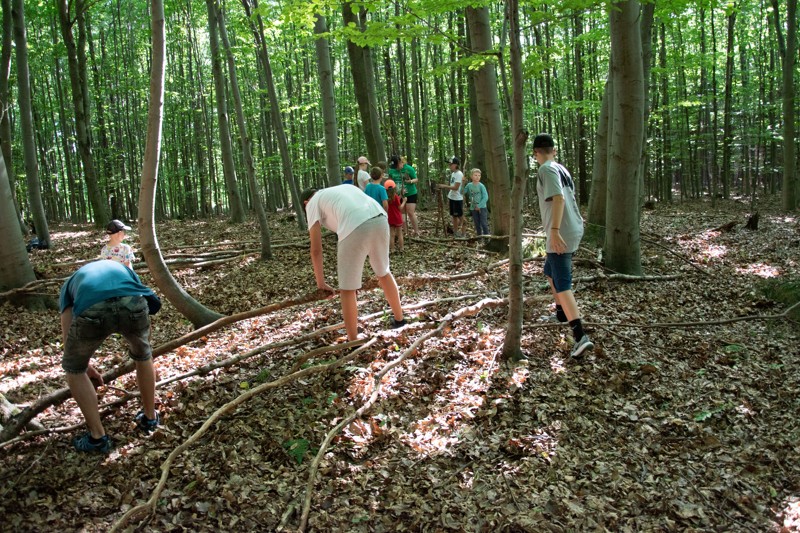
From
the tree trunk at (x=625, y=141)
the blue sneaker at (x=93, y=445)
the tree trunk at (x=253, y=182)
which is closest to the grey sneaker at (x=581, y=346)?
the tree trunk at (x=625, y=141)

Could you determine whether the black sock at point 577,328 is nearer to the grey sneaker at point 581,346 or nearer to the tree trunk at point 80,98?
the grey sneaker at point 581,346

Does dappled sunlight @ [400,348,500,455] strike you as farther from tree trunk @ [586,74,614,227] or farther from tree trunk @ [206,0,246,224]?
tree trunk @ [206,0,246,224]

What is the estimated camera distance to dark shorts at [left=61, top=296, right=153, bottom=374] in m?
3.55

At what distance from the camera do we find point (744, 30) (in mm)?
23141

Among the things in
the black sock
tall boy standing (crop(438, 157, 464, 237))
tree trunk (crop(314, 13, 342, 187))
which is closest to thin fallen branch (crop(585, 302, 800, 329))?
the black sock

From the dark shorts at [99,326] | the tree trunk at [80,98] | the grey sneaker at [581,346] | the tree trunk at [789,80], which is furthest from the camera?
the tree trunk at [80,98]

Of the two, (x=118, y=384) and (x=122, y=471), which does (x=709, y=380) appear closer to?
(x=122, y=471)

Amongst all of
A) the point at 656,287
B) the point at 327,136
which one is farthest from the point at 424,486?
the point at 327,136

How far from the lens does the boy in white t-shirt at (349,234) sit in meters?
4.79

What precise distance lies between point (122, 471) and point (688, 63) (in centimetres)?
1950

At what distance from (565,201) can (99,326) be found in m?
4.11

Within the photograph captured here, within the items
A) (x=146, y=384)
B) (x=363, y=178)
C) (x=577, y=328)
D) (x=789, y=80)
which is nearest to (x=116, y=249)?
(x=146, y=384)

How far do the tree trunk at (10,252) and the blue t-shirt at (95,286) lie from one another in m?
4.64

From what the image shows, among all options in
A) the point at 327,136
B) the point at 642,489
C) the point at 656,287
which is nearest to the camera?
the point at 642,489
